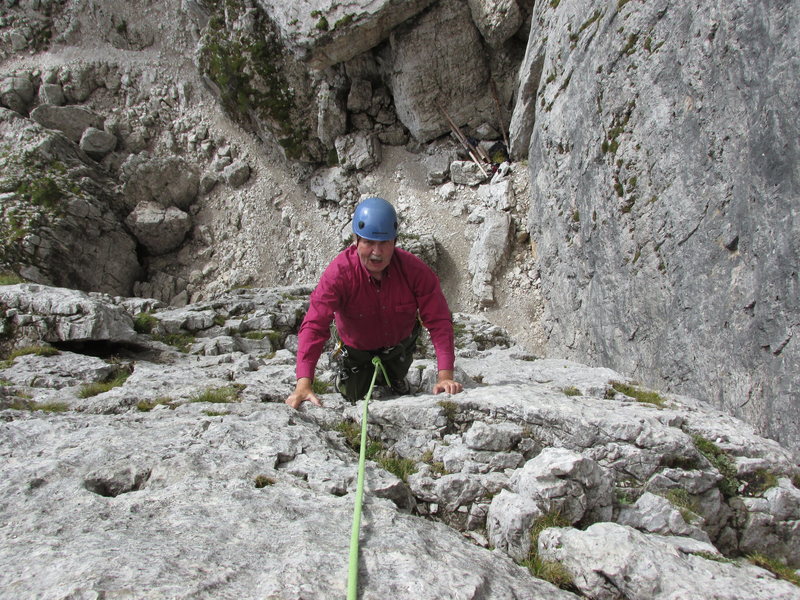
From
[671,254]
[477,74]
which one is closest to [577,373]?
[671,254]

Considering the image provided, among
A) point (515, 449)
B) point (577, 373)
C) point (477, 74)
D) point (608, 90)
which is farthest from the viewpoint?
point (477, 74)

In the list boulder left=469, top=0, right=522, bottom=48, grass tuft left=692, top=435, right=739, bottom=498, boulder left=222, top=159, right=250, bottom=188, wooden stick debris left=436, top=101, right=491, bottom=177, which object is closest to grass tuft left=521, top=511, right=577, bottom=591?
grass tuft left=692, top=435, right=739, bottom=498

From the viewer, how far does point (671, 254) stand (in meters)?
8.89

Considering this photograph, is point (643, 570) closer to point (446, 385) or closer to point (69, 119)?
point (446, 385)

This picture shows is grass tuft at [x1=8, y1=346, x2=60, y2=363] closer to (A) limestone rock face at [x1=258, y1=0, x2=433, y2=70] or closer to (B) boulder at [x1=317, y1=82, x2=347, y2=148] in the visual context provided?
(A) limestone rock face at [x1=258, y1=0, x2=433, y2=70]

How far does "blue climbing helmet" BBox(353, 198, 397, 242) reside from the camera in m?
5.18

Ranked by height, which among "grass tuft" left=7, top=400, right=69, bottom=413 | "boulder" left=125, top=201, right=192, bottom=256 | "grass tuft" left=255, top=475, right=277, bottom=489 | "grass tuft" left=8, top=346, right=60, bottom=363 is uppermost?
"boulder" left=125, top=201, right=192, bottom=256

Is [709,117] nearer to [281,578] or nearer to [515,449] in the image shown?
[515,449]

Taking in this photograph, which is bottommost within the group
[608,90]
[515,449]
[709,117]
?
[515,449]

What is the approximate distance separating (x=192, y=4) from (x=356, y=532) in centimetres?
3682

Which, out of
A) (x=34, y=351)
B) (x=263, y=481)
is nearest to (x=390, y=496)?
(x=263, y=481)

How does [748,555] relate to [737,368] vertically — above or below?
below

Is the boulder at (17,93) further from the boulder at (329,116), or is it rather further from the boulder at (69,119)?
the boulder at (329,116)

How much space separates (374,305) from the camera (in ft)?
19.8
